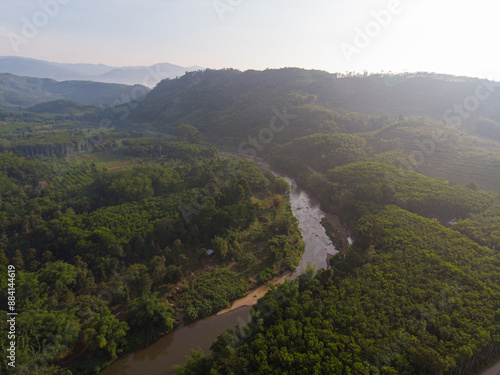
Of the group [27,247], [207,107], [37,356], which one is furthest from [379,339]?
[207,107]

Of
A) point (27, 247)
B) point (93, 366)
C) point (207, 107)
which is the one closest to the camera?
point (93, 366)

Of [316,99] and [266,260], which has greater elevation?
[316,99]

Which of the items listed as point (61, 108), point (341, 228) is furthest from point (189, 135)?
point (61, 108)

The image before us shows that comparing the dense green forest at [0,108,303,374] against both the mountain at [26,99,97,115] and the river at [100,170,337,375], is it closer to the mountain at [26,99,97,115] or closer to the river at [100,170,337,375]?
the river at [100,170,337,375]

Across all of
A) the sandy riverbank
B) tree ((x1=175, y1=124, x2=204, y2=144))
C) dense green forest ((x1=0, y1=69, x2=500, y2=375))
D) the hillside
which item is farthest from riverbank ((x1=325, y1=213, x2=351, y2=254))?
tree ((x1=175, y1=124, x2=204, y2=144))

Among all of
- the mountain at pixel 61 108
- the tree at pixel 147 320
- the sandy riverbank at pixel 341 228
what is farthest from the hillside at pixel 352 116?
the tree at pixel 147 320

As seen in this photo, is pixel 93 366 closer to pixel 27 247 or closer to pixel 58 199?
pixel 27 247

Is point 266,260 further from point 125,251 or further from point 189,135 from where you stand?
point 189,135

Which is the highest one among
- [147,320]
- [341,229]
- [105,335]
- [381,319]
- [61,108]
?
[61,108]
